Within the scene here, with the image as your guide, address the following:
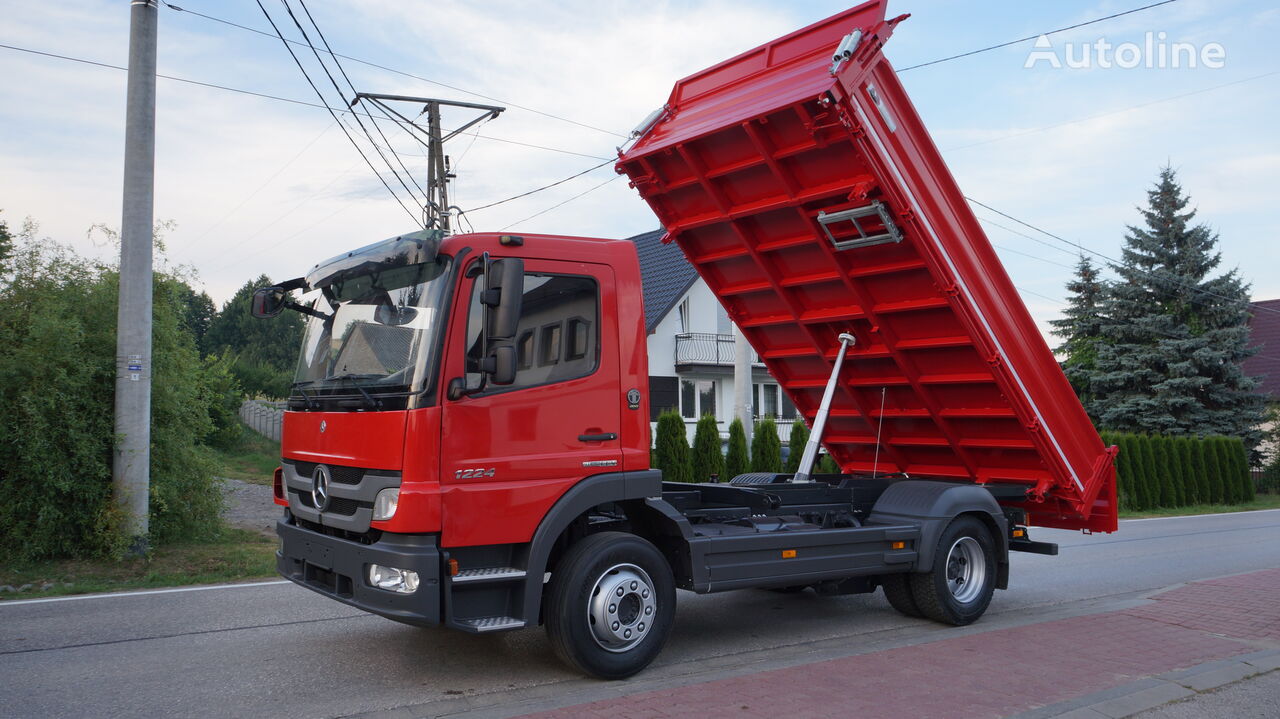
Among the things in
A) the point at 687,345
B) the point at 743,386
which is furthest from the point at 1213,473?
the point at 743,386

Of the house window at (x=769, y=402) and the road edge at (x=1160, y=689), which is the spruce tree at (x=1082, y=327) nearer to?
the house window at (x=769, y=402)

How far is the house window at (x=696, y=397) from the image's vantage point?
3177cm

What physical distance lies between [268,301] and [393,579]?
2443 mm

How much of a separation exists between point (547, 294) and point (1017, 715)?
3.53m

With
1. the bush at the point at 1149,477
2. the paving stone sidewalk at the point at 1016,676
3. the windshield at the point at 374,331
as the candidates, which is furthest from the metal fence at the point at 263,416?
the paving stone sidewalk at the point at 1016,676

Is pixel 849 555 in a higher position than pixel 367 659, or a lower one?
higher

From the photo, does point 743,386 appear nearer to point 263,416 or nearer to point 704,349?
point 704,349

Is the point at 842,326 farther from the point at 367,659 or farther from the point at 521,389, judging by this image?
the point at 367,659

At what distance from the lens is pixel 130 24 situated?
10.1 metres

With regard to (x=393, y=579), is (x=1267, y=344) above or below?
above

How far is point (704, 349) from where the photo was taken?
31.5 metres

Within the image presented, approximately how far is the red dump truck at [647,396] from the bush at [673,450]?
8.17 metres

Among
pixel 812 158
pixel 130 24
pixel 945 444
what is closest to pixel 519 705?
pixel 812 158

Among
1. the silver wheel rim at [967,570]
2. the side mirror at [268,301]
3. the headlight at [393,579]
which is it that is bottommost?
the silver wheel rim at [967,570]
